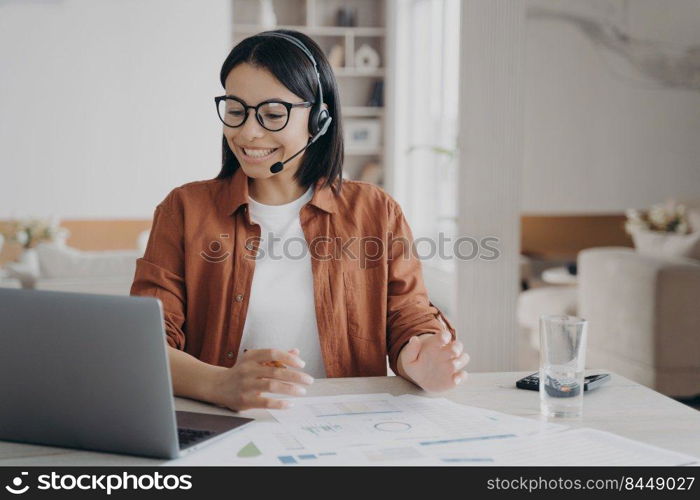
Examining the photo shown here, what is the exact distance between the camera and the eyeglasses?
1.50 m

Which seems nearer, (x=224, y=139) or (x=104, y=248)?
(x=224, y=139)

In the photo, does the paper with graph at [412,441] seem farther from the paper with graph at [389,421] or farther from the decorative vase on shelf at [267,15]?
the decorative vase on shelf at [267,15]

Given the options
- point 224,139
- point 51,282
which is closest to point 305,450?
point 224,139

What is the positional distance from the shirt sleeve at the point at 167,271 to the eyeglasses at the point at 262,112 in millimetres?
223

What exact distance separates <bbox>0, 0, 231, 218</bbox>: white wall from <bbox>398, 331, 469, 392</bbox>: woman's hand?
5.76 meters

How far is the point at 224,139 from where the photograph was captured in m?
1.65

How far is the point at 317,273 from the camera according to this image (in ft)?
5.27

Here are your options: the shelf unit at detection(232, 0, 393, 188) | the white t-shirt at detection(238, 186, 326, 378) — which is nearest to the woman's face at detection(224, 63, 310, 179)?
the white t-shirt at detection(238, 186, 326, 378)

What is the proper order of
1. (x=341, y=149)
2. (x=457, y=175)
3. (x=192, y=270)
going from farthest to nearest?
(x=457, y=175) → (x=341, y=149) → (x=192, y=270)

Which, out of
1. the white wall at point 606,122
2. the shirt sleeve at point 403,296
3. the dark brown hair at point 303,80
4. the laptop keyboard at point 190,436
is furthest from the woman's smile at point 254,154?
the white wall at point 606,122

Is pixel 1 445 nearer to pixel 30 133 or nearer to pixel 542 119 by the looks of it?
pixel 542 119

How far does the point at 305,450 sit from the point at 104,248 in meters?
6.09

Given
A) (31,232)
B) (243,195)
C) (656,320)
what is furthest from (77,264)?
(656,320)

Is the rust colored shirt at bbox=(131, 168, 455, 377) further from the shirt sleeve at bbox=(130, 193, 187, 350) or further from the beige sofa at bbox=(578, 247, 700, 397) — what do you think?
the beige sofa at bbox=(578, 247, 700, 397)
